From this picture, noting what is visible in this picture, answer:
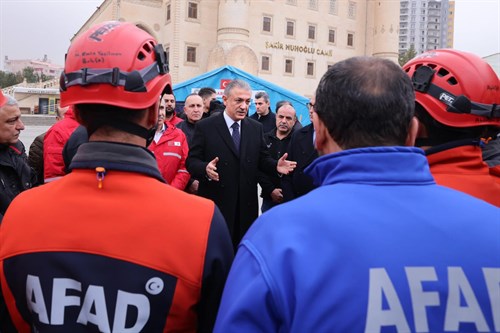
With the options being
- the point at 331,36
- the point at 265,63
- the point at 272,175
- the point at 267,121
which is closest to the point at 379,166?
the point at 272,175

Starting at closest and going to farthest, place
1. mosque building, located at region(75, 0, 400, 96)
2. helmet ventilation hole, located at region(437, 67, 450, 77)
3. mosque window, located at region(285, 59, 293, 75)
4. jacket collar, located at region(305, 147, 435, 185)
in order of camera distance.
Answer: jacket collar, located at region(305, 147, 435, 185), helmet ventilation hole, located at region(437, 67, 450, 77), mosque building, located at region(75, 0, 400, 96), mosque window, located at region(285, 59, 293, 75)

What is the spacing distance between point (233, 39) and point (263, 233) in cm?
3895

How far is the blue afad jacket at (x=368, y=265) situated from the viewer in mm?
1187

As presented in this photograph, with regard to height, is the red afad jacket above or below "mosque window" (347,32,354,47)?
below

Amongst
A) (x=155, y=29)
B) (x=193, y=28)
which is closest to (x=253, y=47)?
(x=193, y=28)

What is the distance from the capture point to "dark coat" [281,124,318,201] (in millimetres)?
4988

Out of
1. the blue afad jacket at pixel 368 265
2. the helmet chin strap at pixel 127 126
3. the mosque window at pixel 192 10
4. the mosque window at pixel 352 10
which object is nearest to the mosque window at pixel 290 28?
the mosque window at pixel 352 10

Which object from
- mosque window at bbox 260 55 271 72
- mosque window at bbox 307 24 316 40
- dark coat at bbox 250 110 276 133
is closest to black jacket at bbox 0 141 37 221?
dark coat at bbox 250 110 276 133

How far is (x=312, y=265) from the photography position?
1194mm

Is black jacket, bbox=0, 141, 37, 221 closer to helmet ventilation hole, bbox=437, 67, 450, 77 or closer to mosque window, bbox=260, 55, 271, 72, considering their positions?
helmet ventilation hole, bbox=437, 67, 450, 77

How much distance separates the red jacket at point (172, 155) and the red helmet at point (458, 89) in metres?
3.19

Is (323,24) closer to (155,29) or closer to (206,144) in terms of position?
(155,29)

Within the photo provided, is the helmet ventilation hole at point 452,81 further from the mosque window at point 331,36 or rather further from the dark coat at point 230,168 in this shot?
the mosque window at point 331,36

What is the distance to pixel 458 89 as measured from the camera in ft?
7.63
